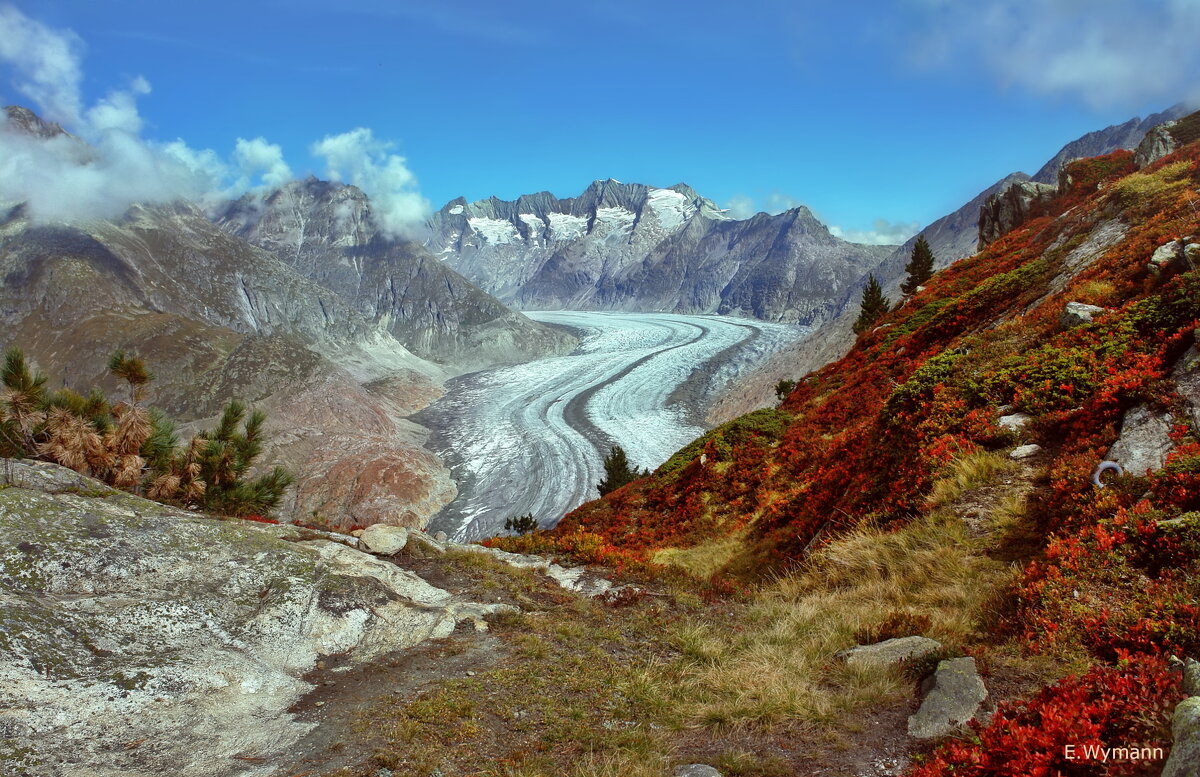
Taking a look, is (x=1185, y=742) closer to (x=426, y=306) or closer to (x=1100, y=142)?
(x=426, y=306)

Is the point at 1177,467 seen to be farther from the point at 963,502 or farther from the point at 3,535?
the point at 3,535

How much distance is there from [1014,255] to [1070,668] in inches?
1109

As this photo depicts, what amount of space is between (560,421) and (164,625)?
7506 centimetres

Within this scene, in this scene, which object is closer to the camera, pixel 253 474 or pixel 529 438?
pixel 253 474

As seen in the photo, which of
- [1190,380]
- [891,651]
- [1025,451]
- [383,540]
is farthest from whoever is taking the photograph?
[383,540]

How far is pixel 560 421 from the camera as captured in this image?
8225 centimetres

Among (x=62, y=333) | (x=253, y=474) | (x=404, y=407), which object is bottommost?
(x=253, y=474)

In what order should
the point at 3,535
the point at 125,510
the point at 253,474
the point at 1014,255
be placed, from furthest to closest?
the point at 253,474
the point at 1014,255
the point at 125,510
the point at 3,535

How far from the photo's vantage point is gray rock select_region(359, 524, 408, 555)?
12.6 m

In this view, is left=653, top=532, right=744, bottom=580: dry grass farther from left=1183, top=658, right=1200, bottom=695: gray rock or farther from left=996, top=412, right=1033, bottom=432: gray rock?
left=1183, top=658, right=1200, bottom=695: gray rock

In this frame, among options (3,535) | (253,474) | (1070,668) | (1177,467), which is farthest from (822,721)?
(253,474)

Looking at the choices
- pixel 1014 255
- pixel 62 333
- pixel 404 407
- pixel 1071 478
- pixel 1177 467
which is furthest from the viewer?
pixel 404 407

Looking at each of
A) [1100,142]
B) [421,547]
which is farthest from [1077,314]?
[1100,142]

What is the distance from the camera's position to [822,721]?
5.92m
